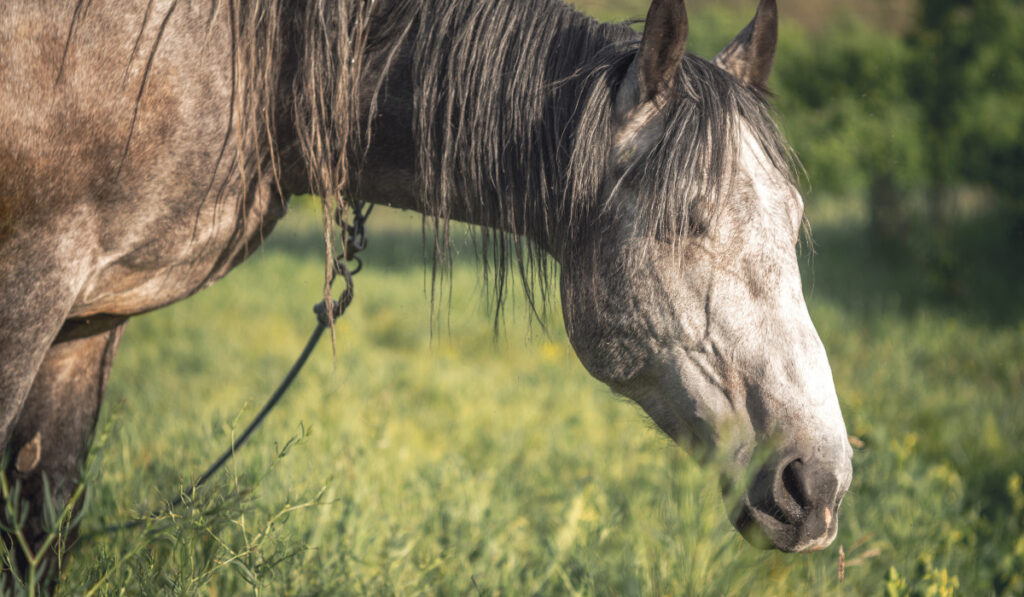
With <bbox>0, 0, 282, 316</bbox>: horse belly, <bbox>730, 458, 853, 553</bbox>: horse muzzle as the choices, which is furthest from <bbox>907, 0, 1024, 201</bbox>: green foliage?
<bbox>0, 0, 282, 316</bbox>: horse belly

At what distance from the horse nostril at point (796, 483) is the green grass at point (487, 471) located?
0.50 ft

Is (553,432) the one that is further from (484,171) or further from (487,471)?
(484,171)

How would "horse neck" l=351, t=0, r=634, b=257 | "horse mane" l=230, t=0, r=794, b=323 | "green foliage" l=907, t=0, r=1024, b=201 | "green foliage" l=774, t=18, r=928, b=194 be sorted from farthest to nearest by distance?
"green foliage" l=774, t=18, r=928, b=194
"green foliage" l=907, t=0, r=1024, b=201
"horse neck" l=351, t=0, r=634, b=257
"horse mane" l=230, t=0, r=794, b=323

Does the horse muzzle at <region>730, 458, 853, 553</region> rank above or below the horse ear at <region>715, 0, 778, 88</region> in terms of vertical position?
below

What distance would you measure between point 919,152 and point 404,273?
7641mm

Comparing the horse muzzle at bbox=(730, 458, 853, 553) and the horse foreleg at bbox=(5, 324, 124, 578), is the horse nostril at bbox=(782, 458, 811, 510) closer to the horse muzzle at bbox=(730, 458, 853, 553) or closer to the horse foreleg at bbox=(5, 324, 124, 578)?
the horse muzzle at bbox=(730, 458, 853, 553)

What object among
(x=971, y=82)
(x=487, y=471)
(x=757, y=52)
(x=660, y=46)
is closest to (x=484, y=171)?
(x=660, y=46)

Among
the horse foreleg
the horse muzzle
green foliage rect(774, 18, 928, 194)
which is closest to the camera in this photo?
the horse muzzle

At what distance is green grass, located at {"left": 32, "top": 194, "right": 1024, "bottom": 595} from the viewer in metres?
2.05

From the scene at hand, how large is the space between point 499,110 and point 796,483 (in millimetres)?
1059

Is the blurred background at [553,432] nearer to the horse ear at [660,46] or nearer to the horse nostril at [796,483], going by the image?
the horse nostril at [796,483]

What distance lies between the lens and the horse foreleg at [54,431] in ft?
6.70

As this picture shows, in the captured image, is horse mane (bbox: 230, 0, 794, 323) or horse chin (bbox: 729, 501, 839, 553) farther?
horse mane (bbox: 230, 0, 794, 323)

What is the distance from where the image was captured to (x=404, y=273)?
998 cm
